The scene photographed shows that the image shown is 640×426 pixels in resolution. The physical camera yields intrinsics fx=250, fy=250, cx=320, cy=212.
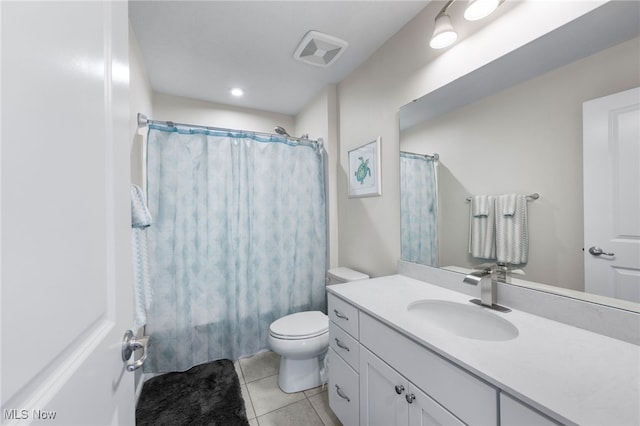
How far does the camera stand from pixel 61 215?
40cm

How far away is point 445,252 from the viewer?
1417 mm

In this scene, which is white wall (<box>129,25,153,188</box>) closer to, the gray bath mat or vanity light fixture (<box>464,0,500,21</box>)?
the gray bath mat

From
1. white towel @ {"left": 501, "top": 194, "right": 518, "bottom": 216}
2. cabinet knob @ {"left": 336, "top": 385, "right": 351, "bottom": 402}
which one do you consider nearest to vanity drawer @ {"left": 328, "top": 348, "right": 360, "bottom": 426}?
cabinet knob @ {"left": 336, "top": 385, "right": 351, "bottom": 402}

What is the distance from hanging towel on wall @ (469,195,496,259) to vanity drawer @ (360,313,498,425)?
2.14 ft

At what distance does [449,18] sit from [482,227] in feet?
3.48

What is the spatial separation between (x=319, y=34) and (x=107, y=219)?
169 centimetres

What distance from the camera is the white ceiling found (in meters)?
1.45

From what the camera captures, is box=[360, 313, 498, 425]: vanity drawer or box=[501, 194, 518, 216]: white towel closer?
box=[360, 313, 498, 425]: vanity drawer

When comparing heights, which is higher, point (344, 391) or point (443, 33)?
point (443, 33)

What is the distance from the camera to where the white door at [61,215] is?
0.31 metres

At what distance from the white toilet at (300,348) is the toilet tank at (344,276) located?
25 millimetres

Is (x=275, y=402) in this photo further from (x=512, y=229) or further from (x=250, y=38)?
(x=250, y=38)

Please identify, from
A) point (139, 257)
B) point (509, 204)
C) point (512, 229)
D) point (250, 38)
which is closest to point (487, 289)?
point (512, 229)

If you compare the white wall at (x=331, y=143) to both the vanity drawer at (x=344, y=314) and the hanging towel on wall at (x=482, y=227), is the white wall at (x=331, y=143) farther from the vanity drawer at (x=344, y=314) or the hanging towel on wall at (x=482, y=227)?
the hanging towel on wall at (x=482, y=227)
